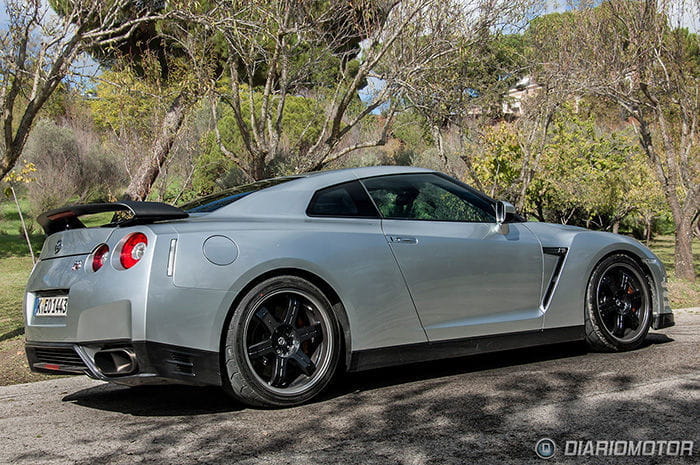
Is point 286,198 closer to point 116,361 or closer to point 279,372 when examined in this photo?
point 279,372

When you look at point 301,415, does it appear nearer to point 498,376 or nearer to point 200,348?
point 200,348

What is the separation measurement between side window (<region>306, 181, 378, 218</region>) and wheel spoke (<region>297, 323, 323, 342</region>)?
715 millimetres

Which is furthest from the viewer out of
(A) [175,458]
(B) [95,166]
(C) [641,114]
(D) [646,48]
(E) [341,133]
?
(B) [95,166]

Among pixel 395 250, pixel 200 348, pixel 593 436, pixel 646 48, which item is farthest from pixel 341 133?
pixel 593 436

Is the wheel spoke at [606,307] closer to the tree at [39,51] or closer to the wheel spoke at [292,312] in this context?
the wheel spoke at [292,312]

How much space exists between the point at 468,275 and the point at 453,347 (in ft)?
1.61

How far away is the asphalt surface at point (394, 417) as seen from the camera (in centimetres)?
338

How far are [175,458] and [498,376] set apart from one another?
7.77 feet

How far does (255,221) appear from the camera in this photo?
14.8ft

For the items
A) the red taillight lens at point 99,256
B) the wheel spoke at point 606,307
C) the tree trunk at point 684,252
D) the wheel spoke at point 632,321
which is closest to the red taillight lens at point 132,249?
the red taillight lens at point 99,256

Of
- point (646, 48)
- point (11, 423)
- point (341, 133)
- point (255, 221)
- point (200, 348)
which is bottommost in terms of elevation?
point (11, 423)

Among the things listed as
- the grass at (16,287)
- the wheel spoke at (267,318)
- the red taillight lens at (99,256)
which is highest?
the red taillight lens at (99,256)

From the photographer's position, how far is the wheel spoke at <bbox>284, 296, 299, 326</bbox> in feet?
14.5

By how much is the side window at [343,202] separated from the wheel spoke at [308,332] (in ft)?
2.35
